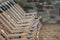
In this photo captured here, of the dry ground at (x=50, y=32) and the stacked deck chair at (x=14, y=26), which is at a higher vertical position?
the stacked deck chair at (x=14, y=26)

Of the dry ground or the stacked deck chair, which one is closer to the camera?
the stacked deck chair

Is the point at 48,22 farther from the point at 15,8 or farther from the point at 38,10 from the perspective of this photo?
the point at 15,8

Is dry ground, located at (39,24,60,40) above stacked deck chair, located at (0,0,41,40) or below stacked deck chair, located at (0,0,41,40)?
below

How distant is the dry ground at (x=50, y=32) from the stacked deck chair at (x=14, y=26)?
1.54ft

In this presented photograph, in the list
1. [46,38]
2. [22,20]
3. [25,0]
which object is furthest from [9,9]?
[25,0]

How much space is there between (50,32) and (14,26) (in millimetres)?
1701

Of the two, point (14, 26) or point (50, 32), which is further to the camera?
point (50, 32)

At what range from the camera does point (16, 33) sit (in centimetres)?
377

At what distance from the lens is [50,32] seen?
5.73 m

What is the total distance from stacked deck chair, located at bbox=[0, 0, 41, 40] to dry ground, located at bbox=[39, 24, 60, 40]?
0.47 metres

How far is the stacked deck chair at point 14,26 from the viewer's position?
140 inches

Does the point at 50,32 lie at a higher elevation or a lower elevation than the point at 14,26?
lower

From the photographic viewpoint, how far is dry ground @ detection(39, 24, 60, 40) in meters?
5.27

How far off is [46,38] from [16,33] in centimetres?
160
